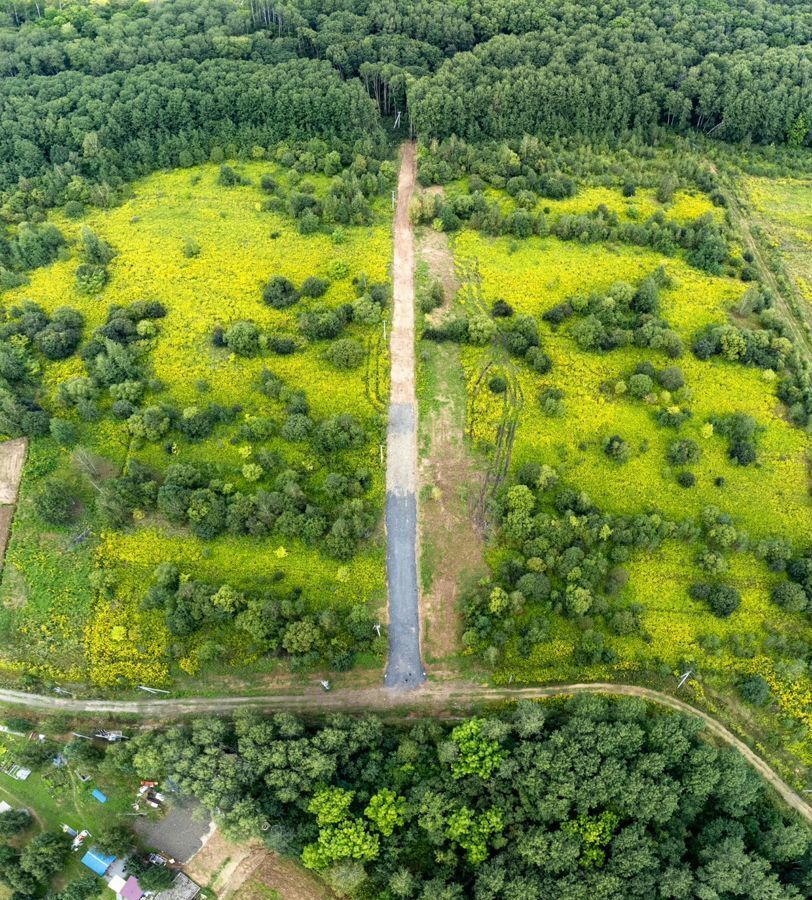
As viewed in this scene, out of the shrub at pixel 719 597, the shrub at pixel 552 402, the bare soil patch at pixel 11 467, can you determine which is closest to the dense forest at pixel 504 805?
the shrub at pixel 719 597

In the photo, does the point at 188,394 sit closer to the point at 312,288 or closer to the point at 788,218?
the point at 312,288

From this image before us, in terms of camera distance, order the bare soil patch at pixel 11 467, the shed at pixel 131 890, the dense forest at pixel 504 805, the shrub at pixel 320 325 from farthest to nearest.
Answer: the shrub at pixel 320 325, the bare soil patch at pixel 11 467, the shed at pixel 131 890, the dense forest at pixel 504 805

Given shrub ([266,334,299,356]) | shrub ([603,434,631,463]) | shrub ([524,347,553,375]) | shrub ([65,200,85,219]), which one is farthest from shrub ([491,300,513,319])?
shrub ([65,200,85,219])

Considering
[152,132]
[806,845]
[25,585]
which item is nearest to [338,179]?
[152,132]

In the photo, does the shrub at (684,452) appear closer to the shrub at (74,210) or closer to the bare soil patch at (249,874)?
the bare soil patch at (249,874)

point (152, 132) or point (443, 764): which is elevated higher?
point (152, 132)

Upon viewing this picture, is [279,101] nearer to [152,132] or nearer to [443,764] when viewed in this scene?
[152,132]

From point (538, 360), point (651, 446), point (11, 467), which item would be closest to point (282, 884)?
point (11, 467)
